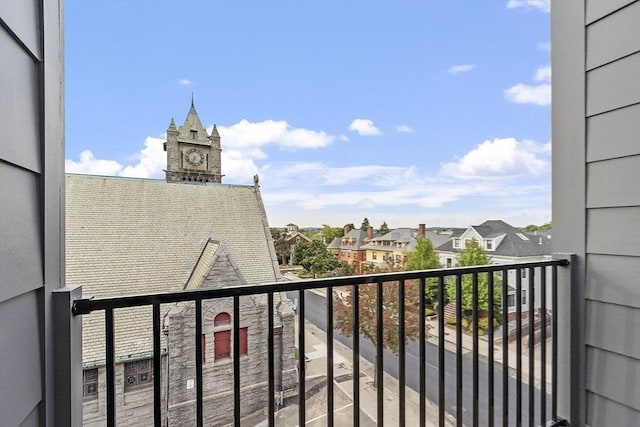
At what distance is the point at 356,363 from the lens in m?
1.10

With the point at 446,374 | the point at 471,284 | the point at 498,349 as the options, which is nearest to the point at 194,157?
the point at 471,284

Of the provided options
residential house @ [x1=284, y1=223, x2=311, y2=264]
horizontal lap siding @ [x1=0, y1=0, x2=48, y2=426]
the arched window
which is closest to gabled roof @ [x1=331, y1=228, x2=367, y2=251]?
residential house @ [x1=284, y1=223, x2=311, y2=264]

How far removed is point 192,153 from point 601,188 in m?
1.68

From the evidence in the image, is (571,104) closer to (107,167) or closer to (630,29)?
(630,29)

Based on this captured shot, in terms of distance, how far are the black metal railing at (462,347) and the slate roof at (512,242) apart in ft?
0.38

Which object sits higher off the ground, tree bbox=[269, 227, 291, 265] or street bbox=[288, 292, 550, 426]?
tree bbox=[269, 227, 291, 265]

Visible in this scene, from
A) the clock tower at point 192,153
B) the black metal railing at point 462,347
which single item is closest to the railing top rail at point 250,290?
the black metal railing at point 462,347

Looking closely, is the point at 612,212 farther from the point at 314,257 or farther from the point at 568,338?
the point at 314,257

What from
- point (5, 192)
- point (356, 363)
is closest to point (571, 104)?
point (356, 363)

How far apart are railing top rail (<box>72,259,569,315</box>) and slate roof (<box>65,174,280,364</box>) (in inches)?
12.5

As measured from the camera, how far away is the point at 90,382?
97 cm

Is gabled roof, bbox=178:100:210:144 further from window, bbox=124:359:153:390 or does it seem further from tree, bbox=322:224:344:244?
window, bbox=124:359:153:390

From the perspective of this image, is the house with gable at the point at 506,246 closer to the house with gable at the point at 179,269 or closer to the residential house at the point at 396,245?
the residential house at the point at 396,245

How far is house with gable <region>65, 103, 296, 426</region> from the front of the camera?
116cm
